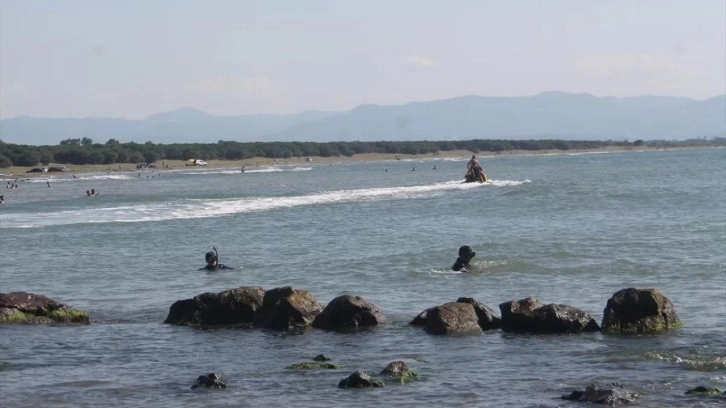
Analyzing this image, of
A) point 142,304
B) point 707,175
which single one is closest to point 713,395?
point 142,304

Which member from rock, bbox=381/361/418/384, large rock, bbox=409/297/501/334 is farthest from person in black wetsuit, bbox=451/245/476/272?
rock, bbox=381/361/418/384

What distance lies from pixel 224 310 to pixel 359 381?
6523 mm

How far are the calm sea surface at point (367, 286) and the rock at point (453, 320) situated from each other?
12.0 inches

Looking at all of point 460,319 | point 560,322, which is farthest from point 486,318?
point 560,322

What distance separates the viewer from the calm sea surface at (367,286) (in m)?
17.0

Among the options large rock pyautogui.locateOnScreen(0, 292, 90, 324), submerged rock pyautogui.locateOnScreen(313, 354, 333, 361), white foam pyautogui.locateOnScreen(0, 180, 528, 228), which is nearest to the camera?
submerged rock pyautogui.locateOnScreen(313, 354, 333, 361)

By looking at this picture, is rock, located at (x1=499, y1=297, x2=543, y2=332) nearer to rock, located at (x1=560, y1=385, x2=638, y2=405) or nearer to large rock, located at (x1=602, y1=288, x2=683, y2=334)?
large rock, located at (x1=602, y1=288, x2=683, y2=334)

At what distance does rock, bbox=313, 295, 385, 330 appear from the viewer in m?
21.8

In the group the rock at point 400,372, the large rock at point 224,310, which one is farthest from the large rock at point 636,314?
the large rock at point 224,310

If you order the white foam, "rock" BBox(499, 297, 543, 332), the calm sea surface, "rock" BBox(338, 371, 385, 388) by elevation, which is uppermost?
"rock" BBox(499, 297, 543, 332)

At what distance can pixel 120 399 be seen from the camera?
16.3 meters

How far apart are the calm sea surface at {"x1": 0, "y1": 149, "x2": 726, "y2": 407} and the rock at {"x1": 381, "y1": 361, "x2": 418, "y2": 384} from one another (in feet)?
0.70

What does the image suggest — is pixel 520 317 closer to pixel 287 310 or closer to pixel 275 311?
pixel 287 310

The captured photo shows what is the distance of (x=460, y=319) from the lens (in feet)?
69.5
